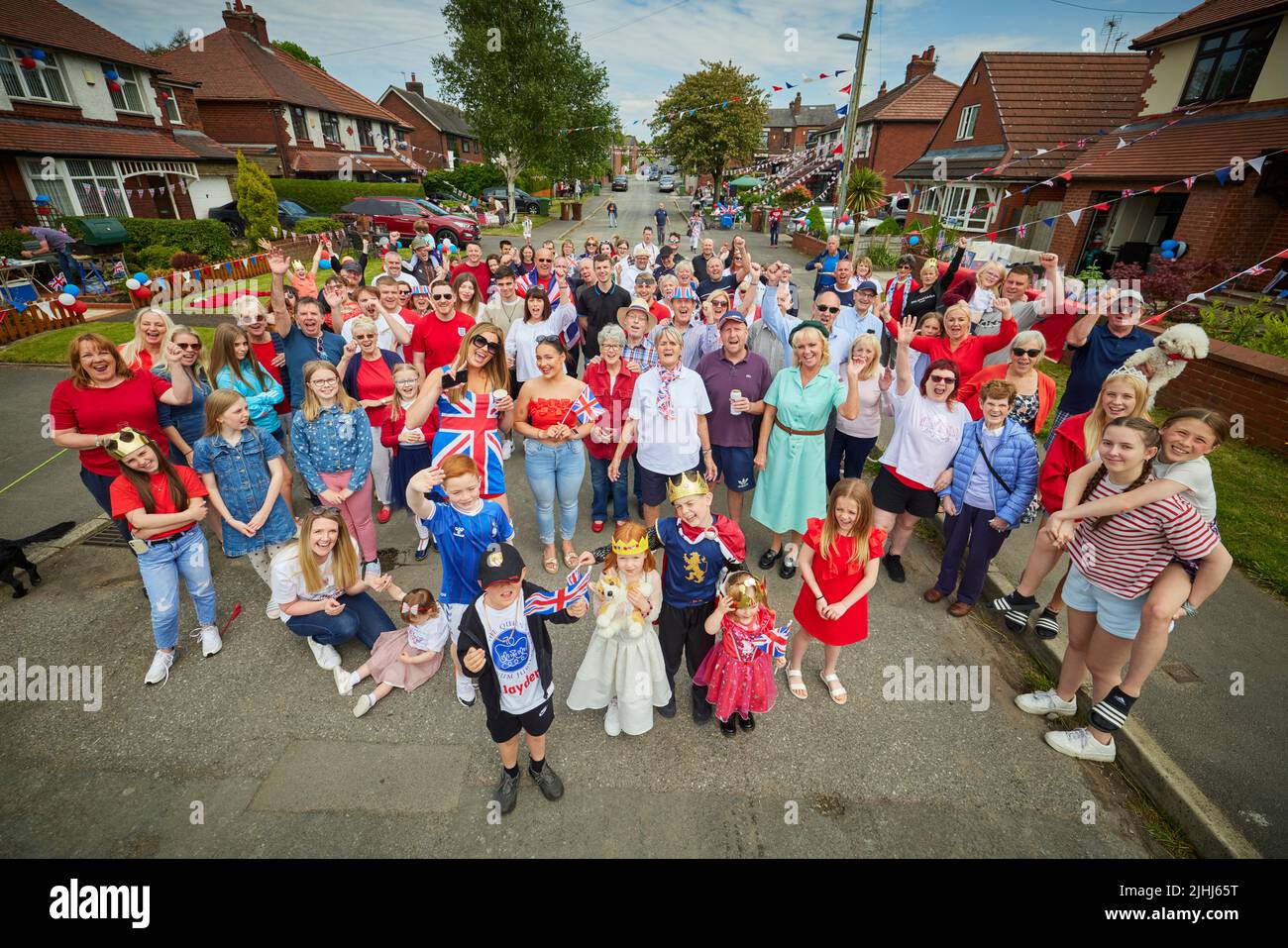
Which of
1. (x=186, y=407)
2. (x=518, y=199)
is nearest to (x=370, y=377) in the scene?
(x=186, y=407)

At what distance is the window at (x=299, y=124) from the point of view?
103 ft

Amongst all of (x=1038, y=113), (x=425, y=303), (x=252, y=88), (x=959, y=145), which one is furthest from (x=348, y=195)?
(x=1038, y=113)

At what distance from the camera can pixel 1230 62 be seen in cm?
1394

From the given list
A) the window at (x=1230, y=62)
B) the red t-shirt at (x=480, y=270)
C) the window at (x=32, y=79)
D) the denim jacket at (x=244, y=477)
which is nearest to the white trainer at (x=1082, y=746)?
the denim jacket at (x=244, y=477)

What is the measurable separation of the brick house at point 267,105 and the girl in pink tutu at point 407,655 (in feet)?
103

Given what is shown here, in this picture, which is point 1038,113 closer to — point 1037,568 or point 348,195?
point 1037,568

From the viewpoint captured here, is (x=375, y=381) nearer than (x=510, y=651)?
No

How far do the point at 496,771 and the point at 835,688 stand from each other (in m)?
2.35

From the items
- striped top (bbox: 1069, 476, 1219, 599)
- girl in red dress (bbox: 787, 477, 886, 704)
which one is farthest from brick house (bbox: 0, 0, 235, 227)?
striped top (bbox: 1069, 476, 1219, 599)

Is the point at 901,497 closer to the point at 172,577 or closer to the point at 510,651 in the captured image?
the point at 510,651

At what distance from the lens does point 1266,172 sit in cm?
1280

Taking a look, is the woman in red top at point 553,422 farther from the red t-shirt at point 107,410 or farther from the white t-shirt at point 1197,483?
the white t-shirt at point 1197,483

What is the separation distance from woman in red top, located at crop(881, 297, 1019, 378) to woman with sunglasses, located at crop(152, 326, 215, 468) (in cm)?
650

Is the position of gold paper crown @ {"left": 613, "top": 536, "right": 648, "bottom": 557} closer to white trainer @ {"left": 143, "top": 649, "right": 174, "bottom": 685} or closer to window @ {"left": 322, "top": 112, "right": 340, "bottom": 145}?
white trainer @ {"left": 143, "top": 649, "right": 174, "bottom": 685}
